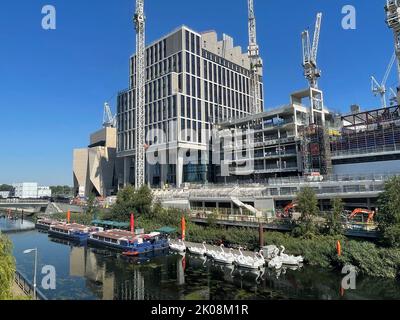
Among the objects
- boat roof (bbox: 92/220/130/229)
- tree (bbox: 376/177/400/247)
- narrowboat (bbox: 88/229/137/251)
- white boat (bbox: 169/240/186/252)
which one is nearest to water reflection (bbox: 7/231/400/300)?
white boat (bbox: 169/240/186/252)

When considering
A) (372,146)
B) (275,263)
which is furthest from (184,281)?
(372,146)

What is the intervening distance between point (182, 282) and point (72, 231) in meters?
40.6

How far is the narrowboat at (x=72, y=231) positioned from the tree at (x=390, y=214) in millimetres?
51725

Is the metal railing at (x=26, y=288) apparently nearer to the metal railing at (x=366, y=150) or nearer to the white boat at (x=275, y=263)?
the white boat at (x=275, y=263)

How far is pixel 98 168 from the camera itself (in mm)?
139250

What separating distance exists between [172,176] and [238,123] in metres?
30.2

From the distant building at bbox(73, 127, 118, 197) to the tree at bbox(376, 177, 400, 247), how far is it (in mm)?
115124

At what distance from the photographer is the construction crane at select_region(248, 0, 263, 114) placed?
125188 mm

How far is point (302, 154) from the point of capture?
82375 millimetres

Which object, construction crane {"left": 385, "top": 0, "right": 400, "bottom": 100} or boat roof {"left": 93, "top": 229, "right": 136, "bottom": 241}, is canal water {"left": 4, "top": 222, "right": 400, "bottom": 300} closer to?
boat roof {"left": 93, "top": 229, "right": 136, "bottom": 241}

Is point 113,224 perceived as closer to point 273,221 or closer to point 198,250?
point 198,250
